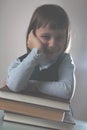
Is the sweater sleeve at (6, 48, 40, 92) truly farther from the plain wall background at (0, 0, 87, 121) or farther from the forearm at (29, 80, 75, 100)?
the plain wall background at (0, 0, 87, 121)

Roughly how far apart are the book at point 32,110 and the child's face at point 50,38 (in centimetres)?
15

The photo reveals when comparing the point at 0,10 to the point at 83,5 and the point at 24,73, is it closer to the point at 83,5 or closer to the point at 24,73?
the point at 83,5

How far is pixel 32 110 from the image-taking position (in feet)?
1.88

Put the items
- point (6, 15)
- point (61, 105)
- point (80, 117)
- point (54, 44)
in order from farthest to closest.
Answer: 1. point (6, 15)
2. point (80, 117)
3. point (54, 44)
4. point (61, 105)

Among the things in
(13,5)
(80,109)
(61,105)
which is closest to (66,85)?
(61,105)

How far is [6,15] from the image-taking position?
1343 millimetres

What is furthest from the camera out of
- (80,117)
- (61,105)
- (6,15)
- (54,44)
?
(6,15)

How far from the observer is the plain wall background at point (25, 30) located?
1283 mm

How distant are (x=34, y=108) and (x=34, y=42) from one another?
0.18m

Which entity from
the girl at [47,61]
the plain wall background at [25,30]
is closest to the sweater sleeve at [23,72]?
the girl at [47,61]

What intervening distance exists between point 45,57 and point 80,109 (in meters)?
0.62

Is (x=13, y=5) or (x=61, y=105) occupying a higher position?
(x=13, y=5)

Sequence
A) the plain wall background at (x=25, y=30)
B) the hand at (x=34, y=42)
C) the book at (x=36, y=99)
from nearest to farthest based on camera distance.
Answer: the book at (x=36, y=99) < the hand at (x=34, y=42) < the plain wall background at (x=25, y=30)

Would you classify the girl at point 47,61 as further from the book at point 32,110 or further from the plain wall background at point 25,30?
the plain wall background at point 25,30
